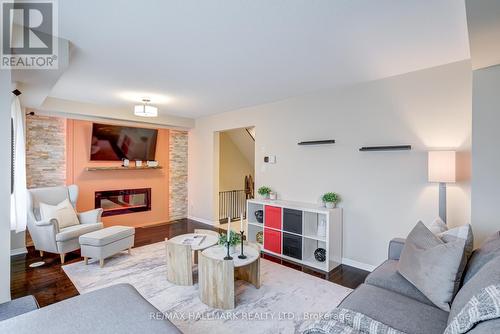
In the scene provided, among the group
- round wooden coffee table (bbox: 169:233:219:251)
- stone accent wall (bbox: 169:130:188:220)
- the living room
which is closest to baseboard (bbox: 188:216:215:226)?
stone accent wall (bbox: 169:130:188:220)

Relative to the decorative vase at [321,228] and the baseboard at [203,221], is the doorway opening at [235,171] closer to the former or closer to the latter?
the baseboard at [203,221]

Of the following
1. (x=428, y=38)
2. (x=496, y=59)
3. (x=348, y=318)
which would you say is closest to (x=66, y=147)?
(x=348, y=318)

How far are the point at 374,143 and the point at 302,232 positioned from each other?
5.14 feet

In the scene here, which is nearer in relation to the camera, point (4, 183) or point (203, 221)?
point (4, 183)

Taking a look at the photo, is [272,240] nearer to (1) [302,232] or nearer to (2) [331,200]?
(1) [302,232]

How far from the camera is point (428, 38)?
2182 millimetres

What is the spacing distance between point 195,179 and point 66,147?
269cm

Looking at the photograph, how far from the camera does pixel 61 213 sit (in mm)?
3812

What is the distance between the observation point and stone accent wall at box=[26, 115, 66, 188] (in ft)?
14.0

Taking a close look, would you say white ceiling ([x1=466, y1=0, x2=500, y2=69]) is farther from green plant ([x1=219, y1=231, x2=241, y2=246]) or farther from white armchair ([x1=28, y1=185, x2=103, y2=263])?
white armchair ([x1=28, y1=185, x2=103, y2=263])

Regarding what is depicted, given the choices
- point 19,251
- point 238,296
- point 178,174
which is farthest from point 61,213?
point 238,296

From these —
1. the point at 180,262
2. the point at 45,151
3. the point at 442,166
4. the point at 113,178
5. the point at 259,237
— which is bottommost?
the point at 259,237

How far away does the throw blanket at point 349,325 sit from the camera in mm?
1312

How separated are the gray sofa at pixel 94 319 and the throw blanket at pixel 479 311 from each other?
4.18 ft
